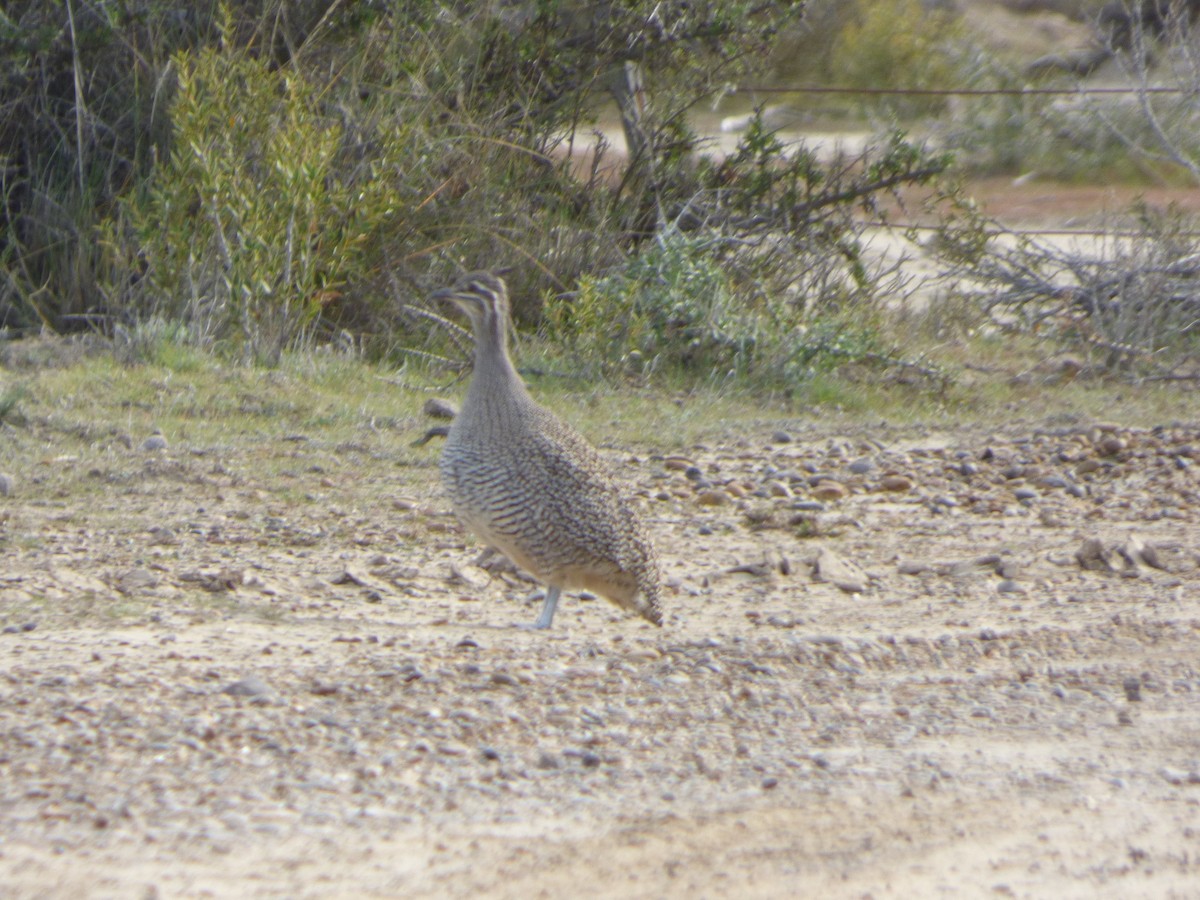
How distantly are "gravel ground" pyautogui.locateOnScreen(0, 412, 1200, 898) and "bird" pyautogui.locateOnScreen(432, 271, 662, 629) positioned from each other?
0.71 feet

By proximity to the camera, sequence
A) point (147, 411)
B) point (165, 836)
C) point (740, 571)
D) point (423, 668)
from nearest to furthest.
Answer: point (165, 836) → point (423, 668) → point (740, 571) → point (147, 411)

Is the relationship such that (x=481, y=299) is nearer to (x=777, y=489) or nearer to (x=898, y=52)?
(x=777, y=489)

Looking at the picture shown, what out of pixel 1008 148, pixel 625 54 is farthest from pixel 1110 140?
pixel 625 54

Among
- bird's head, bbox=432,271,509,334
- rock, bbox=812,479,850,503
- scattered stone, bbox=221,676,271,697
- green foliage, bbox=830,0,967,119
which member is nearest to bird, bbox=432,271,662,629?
bird's head, bbox=432,271,509,334

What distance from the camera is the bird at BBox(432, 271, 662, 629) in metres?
5.56

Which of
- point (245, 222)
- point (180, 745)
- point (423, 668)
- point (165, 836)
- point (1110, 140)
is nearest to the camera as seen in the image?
point (165, 836)

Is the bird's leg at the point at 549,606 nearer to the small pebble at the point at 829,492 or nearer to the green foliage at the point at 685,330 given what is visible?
the small pebble at the point at 829,492

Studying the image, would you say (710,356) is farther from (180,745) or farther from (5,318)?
(180,745)

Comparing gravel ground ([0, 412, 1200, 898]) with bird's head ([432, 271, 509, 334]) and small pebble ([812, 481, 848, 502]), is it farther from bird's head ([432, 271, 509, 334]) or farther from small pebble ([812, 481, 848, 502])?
bird's head ([432, 271, 509, 334])

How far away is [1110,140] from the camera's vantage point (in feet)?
69.5

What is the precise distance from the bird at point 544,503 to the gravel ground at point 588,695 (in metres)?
0.22

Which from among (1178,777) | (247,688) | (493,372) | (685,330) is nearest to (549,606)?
(493,372)

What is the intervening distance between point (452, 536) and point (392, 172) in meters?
4.21

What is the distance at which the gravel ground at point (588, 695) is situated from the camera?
3764mm
